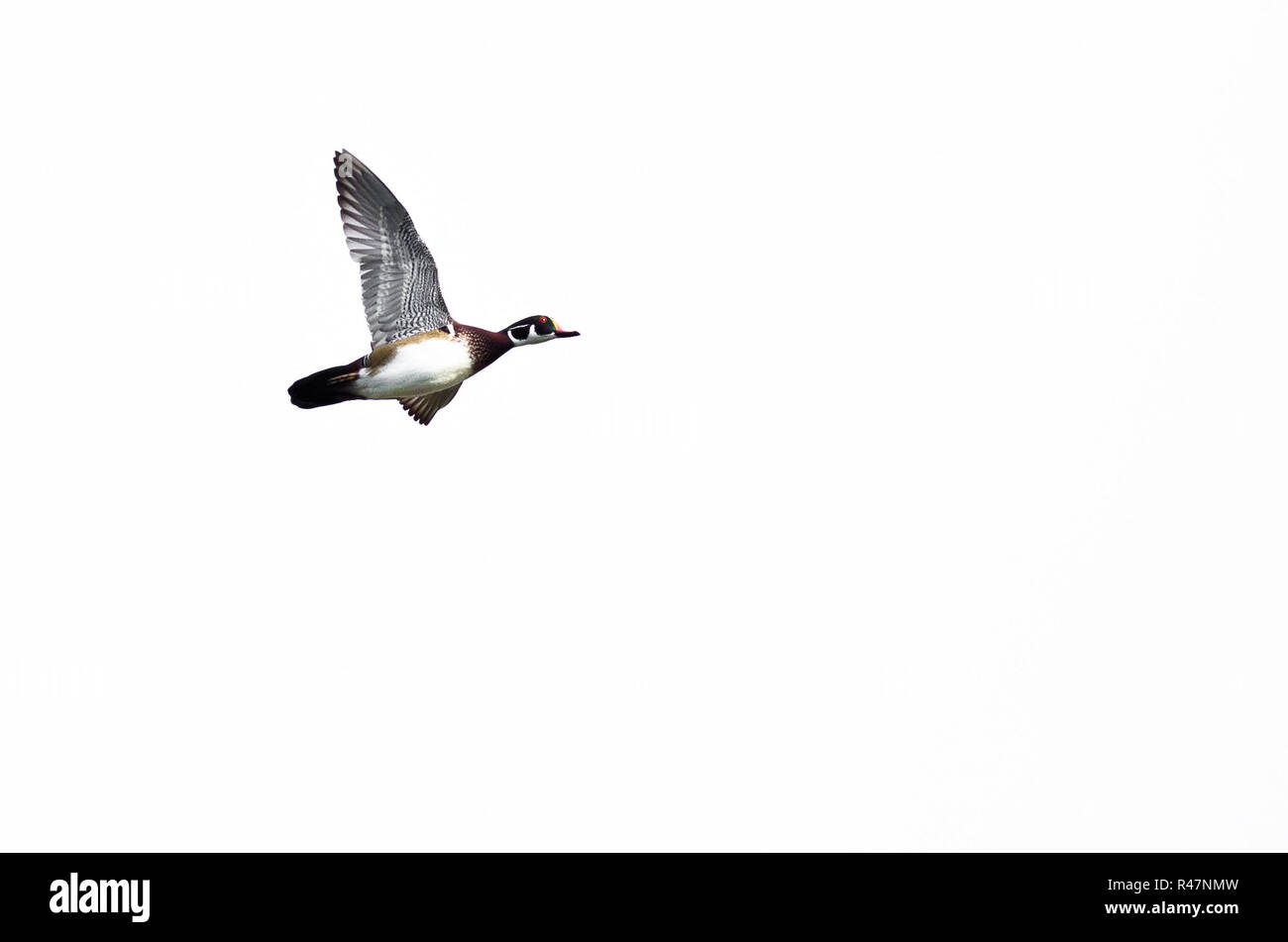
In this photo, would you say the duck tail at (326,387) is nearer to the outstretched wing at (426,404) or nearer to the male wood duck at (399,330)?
the male wood duck at (399,330)

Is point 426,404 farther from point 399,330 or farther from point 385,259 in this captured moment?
point 385,259

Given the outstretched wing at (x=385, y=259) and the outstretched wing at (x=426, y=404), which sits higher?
the outstretched wing at (x=385, y=259)

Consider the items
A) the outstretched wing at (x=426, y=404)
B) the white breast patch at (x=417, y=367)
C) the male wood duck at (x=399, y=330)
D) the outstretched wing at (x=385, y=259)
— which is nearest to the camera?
the outstretched wing at (x=385, y=259)

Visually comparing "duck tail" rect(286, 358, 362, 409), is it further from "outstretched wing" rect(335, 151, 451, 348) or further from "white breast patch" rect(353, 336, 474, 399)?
"outstretched wing" rect(335, 151, 451, 348)

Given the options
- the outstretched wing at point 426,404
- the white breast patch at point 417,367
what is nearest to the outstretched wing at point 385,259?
the white breast patch at point 417,367

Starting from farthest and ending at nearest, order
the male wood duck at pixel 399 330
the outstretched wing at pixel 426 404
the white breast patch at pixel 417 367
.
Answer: the outstretched wing at pixel 426 404 < the white breast patch at pixel 417 367 < the male wood duck at pixel 399 330

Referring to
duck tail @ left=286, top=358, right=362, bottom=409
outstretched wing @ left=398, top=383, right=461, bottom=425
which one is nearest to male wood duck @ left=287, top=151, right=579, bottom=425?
duck tail @ left=286, top=358, right=362, bottom=409
